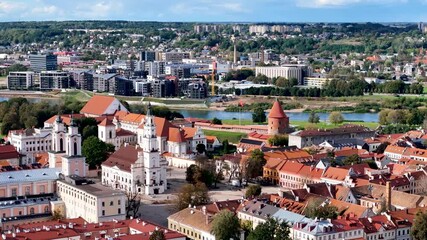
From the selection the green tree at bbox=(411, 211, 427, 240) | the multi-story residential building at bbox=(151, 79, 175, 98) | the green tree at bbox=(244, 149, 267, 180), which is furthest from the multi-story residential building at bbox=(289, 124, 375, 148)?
the multi-story residential building at bbox=(151, 79, 175, 98)

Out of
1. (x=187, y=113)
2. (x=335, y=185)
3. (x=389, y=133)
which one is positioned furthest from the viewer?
(x=187, y=113)

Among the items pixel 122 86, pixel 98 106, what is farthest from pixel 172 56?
pixel 98 106

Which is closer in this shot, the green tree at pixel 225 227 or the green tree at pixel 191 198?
the green tree at pixel 225 227

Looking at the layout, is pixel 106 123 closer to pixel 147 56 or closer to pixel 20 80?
pixel 20 80

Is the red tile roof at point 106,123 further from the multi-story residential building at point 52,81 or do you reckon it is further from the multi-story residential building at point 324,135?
the multi-story residential building at point 52,81

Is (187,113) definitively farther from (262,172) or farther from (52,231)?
(52,231)

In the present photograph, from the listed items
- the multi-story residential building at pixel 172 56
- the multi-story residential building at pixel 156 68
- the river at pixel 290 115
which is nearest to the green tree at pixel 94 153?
the river at pixel 290 115

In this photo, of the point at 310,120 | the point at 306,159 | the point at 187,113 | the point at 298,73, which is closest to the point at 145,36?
the point at 298,73
